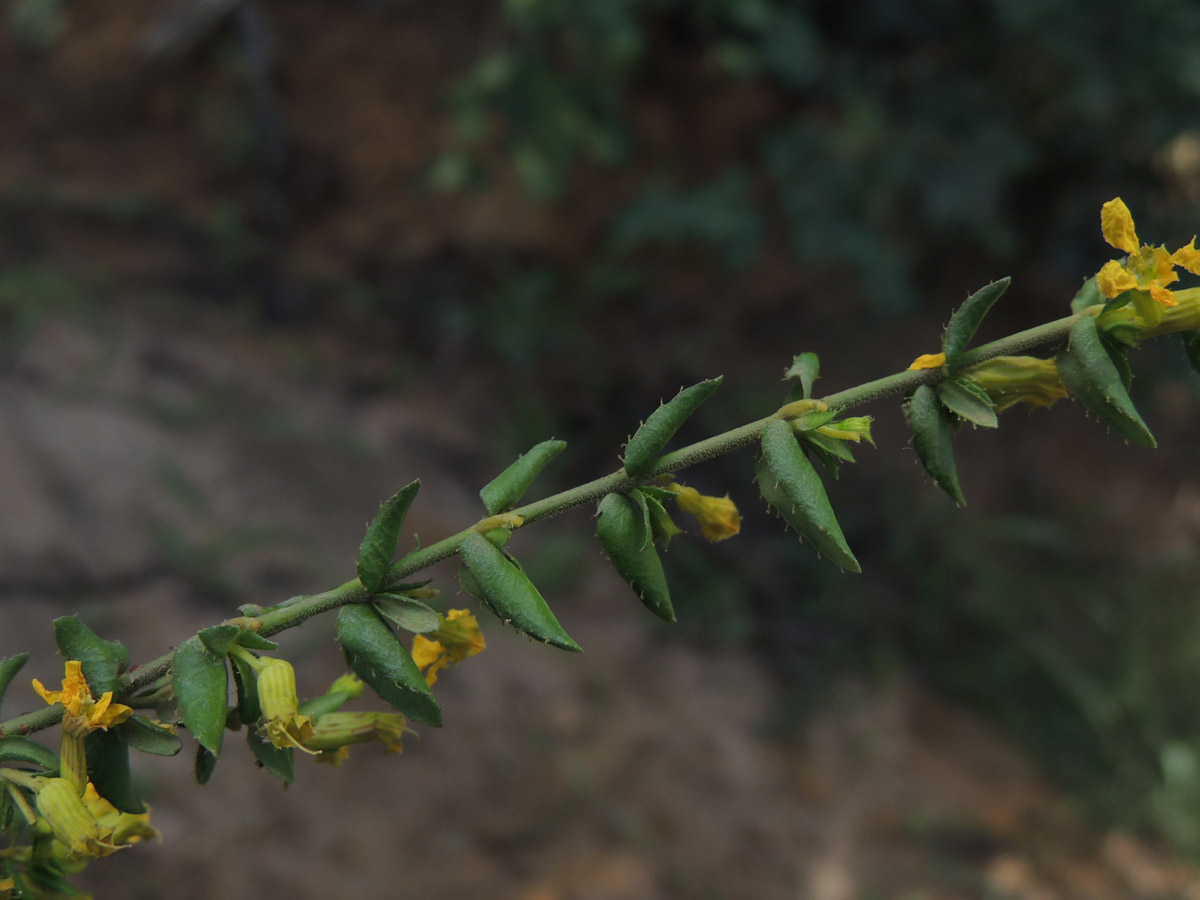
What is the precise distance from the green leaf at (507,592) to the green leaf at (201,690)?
185 millimetres

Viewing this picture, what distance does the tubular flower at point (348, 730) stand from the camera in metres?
0.81

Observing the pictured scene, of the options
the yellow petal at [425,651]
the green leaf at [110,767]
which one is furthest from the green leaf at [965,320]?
the green leaf at [110,767]

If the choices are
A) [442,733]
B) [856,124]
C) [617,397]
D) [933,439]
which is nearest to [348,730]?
[933,439]

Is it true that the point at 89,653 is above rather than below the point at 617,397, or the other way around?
below

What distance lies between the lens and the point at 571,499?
2.29ft

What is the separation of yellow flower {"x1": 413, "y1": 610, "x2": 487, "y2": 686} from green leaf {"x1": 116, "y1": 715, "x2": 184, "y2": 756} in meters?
0.18

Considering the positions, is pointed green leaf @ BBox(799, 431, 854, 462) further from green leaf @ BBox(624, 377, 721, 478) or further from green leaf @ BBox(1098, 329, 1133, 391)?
green leaf @ BBox(1098, 329, 1133, 391)

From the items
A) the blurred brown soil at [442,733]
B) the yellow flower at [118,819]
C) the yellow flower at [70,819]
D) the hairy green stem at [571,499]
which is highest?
the blurred brown soil at [442,733]

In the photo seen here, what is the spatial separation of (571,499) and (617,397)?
349 centimetres

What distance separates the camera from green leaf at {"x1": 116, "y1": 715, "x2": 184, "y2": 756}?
0.73 metres

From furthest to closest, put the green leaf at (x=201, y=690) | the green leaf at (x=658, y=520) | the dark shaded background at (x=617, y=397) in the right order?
the dark shaded background at (x=617, y=397), the green leaf at (x=658, y=520), the green leaf at (x=201, y=690)

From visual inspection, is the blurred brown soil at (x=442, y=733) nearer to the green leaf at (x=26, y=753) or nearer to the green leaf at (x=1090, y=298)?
the green leaf at (x=26, y=753)

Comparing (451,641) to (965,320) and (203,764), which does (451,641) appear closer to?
(203,764)

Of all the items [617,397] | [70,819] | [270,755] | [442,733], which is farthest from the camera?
[617,397]
